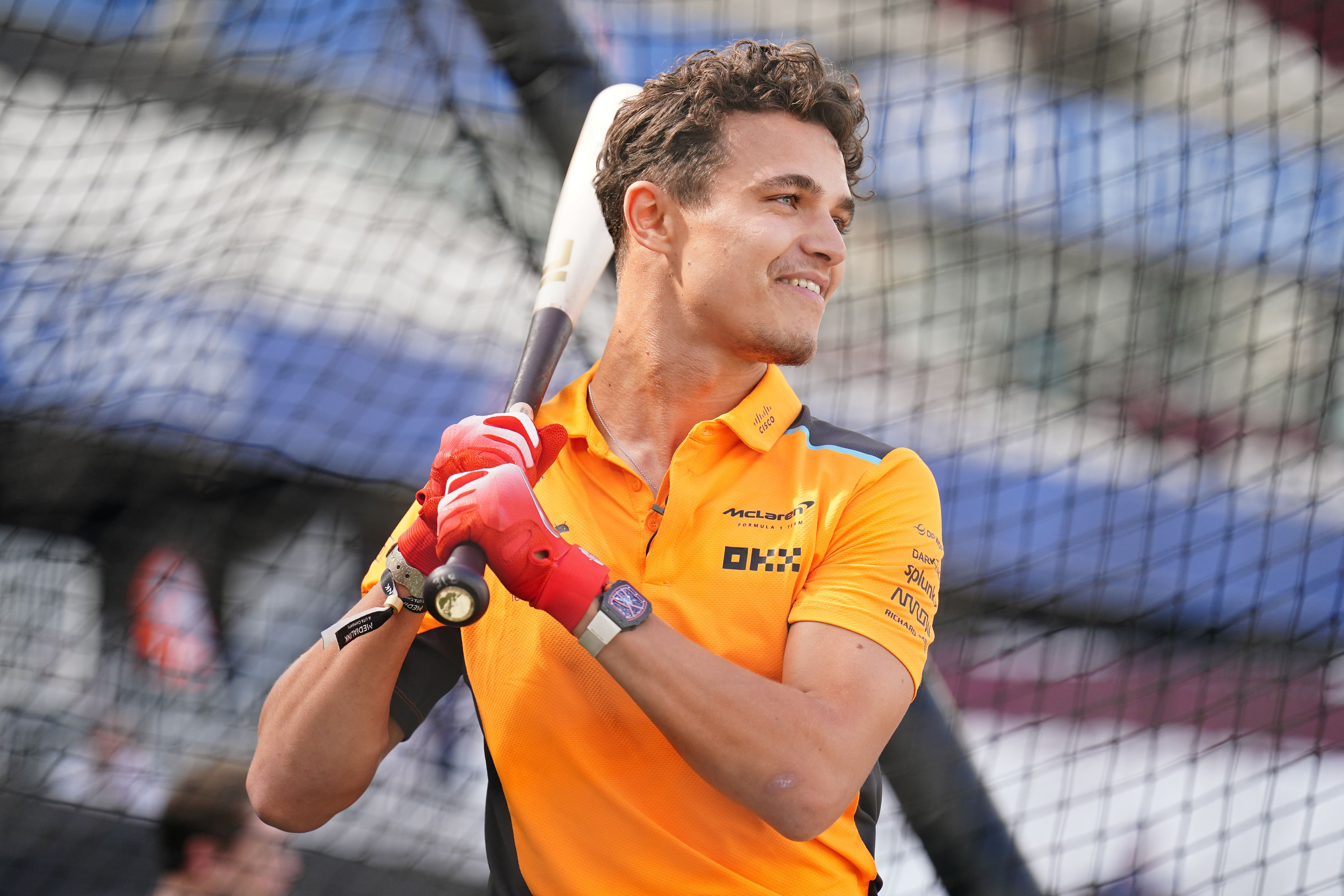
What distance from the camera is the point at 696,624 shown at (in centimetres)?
132

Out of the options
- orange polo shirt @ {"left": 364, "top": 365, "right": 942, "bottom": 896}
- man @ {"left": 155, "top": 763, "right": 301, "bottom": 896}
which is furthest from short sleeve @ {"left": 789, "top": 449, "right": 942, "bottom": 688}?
man @ {"left": 155, "top": 763, "right": 301, "bottom": 896}

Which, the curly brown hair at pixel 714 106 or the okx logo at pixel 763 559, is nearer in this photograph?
the okx logo at pixel 763 559

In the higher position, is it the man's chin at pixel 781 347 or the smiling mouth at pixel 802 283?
the smiling mouth at pixel 802 283

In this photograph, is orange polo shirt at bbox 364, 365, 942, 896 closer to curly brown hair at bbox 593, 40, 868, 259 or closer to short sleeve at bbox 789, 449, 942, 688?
short sleeve at bbox 789, 449, 942, 688

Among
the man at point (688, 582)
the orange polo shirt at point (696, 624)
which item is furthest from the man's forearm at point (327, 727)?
the orange polo shirt at point (696, 624)

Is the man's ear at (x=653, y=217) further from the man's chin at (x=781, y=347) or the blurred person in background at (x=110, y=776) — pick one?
the blurred person in background at (x=110, y=776)

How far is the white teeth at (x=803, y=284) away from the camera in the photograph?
1533 millimetres

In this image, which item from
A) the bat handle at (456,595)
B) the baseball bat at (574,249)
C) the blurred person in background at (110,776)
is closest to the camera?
the bat handle at (456,595)

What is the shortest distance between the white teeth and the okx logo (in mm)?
390

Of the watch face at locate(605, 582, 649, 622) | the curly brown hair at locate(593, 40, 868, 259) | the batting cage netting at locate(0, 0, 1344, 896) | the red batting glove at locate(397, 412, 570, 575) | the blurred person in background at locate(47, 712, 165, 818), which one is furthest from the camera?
the blurred person in background at locate(47, 712, 165, 818)

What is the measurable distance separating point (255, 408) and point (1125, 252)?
13.1 ft

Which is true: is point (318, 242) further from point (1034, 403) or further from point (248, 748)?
point (1034, 403)

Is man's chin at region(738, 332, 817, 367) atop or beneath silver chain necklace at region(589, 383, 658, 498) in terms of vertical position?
atop

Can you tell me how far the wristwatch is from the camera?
1126mm
